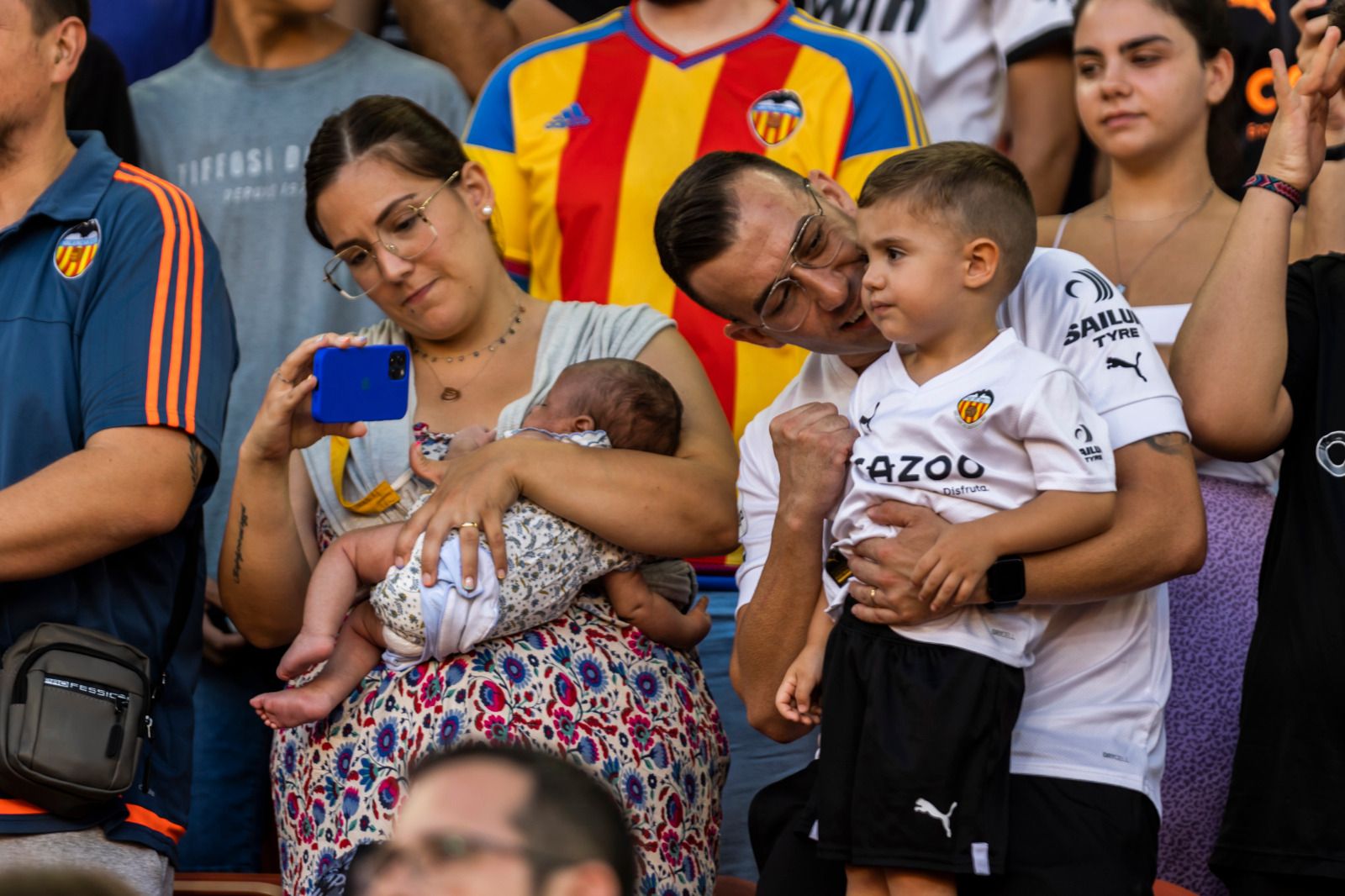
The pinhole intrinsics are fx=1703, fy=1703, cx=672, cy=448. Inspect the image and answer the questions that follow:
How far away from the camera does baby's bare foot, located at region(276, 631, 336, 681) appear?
10.0 ft

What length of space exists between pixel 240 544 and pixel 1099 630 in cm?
163

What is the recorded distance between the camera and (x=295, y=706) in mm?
3008

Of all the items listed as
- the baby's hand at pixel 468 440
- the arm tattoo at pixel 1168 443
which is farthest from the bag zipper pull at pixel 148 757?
the arm tattoo at pixel 1168 443

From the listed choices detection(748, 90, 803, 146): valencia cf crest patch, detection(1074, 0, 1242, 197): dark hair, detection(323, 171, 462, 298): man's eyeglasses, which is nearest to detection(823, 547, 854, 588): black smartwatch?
detection(323, 171, 462, 298): man's eyeglasses

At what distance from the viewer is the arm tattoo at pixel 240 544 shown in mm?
3293

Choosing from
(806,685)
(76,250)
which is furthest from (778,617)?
(76,250)

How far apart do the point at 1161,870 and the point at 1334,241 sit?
4.38ft

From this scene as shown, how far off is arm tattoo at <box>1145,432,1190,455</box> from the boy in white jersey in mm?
149

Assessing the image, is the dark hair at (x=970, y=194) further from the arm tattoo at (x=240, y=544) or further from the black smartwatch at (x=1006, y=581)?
the arm tattoo at (x=240, y=544)

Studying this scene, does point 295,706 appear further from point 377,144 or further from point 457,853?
point 457,853

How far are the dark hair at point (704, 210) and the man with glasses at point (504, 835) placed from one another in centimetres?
142

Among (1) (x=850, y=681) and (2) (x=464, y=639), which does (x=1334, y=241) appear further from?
(2) (x=464, y=639)

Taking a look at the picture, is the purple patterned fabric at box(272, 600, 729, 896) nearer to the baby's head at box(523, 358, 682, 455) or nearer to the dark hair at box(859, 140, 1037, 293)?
the baby's head at box(523, 358, 682, 455)

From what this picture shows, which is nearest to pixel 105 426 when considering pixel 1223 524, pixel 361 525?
pixel 361 525
